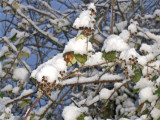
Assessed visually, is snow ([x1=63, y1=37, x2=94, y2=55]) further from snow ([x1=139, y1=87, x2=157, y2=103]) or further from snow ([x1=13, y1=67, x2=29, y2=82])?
snow ([x1=13, y1=67, x2=29, y2=82])

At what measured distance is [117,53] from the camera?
123 cm

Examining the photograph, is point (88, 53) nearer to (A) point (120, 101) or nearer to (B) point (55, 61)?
(B) point (55, 61)

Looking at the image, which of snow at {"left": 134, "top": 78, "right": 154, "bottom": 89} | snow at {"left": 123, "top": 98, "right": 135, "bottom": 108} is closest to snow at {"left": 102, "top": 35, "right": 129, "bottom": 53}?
snow at {"left": 134, "top": 78, "right": 154, "bottom": 89}

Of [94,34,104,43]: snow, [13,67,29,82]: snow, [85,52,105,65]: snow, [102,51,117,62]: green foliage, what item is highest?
[94,34,104,43]: snow

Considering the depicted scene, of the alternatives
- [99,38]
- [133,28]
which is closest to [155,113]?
[133,28]

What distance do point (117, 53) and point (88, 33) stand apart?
318mm

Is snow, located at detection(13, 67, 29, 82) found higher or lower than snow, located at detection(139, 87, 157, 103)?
higher

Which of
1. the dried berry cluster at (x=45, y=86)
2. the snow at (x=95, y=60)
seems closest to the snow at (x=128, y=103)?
the snow at (x=95, y=60)

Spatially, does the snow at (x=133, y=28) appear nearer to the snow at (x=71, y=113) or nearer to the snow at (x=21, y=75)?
the snow at (x=71, y=113)

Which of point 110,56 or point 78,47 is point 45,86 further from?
point 110,56

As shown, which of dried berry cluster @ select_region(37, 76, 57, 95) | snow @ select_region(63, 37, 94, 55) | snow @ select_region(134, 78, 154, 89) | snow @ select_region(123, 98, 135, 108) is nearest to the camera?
dried berry cluster @ select_region(37, 76, 57, 95)

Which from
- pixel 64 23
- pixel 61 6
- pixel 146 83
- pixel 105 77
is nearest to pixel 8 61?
pixel 64 23

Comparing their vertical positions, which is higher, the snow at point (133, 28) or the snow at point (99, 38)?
the snow at point (99, 38)

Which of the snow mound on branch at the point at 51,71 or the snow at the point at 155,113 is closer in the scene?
the snow mound on branch at the point at 51,71
